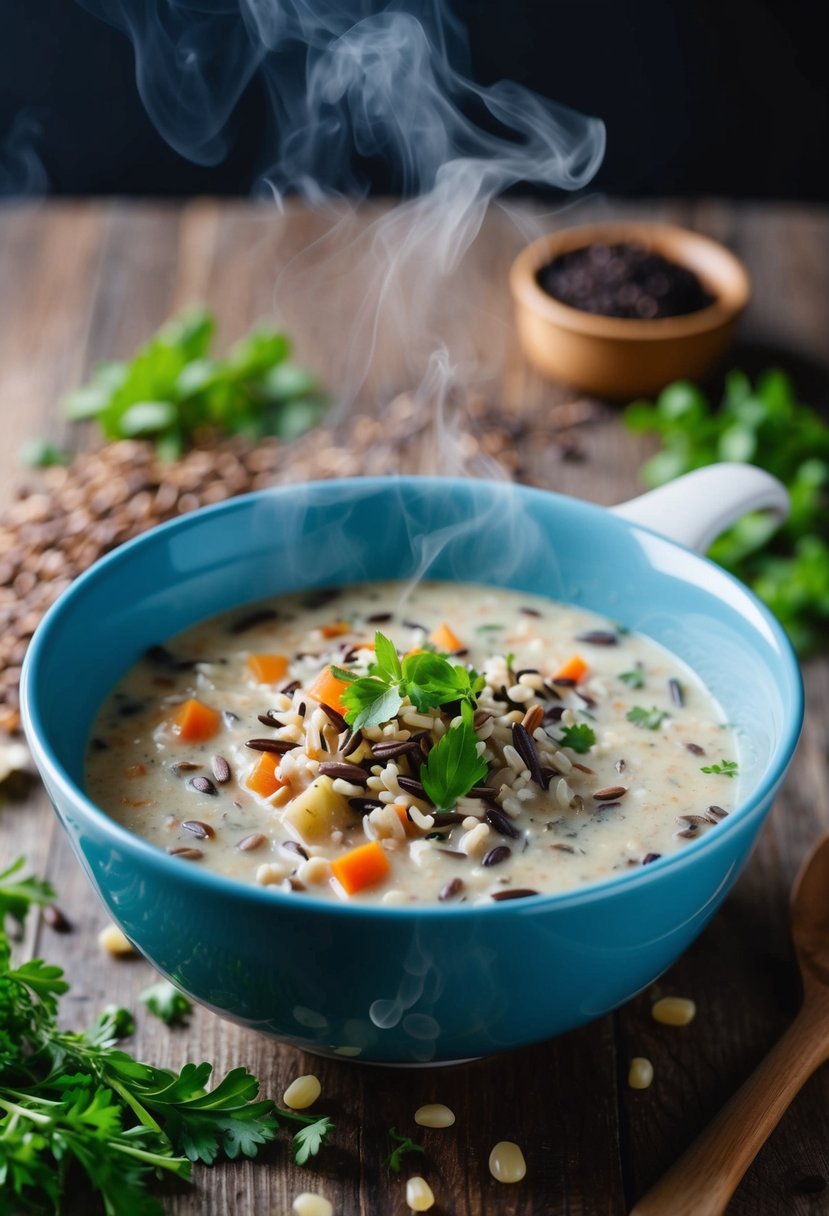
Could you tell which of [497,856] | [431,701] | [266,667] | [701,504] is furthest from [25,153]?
[497,856]

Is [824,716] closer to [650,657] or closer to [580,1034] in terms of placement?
[650,657]

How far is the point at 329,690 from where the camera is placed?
2.42 metres

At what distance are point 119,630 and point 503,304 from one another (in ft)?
8.70

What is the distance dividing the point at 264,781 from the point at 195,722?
22cm

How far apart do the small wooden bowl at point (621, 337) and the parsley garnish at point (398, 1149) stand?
2718 millimetres

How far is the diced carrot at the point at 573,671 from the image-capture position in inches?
103

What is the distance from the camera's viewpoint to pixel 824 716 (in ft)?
10.4

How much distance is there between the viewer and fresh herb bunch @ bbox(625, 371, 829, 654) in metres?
3.42

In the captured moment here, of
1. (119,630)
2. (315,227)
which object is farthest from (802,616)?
(315,227)

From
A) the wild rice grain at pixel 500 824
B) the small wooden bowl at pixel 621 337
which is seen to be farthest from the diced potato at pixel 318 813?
the small wooden bowl at pixel 621 337

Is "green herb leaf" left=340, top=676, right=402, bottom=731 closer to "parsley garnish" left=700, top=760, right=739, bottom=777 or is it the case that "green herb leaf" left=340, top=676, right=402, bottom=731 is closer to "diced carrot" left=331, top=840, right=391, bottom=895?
"diced carrot" left=331, top=840, right=391, bottom=895

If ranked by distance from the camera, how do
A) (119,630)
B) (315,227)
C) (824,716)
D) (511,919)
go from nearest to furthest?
1. (511,919)
2. (119,630)
3. (824,716)
4. (315,227)

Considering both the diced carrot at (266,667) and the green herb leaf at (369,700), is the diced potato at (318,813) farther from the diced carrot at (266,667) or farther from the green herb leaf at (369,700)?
the diced carrot at (266,667)

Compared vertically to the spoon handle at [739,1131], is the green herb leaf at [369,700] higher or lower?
higher
